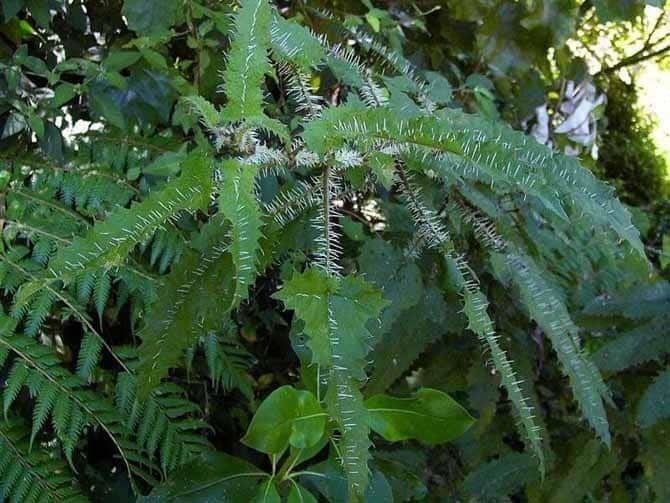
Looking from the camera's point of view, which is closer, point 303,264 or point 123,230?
point 123,230

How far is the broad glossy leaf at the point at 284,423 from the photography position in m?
0.86

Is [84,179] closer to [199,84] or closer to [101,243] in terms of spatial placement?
[199,84]

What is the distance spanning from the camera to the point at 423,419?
3.00 feet

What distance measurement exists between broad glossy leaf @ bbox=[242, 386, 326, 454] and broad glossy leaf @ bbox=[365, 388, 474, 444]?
0.26 feet

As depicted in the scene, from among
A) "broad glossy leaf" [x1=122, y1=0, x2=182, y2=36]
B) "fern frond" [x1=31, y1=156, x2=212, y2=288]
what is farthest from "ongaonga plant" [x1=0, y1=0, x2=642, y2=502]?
"broad glossy leaf" [x1=122, y1=0, x2=182, y2=36]

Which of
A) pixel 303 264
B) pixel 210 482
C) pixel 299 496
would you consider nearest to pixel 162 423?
pixel 210 482

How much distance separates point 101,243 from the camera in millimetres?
647

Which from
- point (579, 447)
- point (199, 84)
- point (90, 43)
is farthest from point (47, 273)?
point (579, 447)

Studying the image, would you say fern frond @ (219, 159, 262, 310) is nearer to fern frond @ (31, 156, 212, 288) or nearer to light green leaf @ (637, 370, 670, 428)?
fern frond @ (31, 156, 212, 288)

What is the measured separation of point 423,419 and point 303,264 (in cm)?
47

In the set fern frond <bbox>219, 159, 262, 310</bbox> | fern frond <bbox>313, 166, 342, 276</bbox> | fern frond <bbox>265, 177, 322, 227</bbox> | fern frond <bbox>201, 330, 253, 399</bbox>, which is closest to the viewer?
fern frond <bbox>219, 159, 262, 310</bbox>

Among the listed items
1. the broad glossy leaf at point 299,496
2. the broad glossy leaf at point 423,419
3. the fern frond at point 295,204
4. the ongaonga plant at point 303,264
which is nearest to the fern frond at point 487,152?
the ongaonga plant at point 303,264

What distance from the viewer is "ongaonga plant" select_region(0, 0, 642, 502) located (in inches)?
26.4

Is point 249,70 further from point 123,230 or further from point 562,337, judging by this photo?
point 562,337
